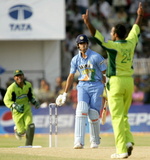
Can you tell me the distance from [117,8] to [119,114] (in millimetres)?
20290

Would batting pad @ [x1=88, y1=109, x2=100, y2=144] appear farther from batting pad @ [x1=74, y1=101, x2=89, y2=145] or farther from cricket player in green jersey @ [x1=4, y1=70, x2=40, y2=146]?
cricket player in green jersey @ [x1=4, y1=70, x2=40, y2=146]

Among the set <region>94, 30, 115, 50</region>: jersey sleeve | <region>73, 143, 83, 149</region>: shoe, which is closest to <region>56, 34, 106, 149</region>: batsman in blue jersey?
<region>73, 143, 83, 149</region>: shoe

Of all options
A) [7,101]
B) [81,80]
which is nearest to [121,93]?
[81,80]

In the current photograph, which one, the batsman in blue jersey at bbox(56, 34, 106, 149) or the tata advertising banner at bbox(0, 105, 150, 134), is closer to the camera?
the batsman in blue jersey at bbox(56, 34, 106, 149)

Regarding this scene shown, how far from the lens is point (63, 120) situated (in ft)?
80.3

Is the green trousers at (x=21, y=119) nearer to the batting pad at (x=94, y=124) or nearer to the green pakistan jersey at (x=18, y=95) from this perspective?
Answer: the green pakistan jersey at (x=18, y=95)

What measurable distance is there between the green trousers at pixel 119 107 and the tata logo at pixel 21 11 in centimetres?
1726

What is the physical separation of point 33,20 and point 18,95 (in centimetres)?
1182

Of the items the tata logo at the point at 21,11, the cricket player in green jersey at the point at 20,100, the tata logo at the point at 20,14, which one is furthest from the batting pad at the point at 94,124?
the tata logo at the point at 21,11

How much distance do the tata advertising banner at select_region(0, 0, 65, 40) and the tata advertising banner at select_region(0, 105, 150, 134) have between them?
453 centimetres

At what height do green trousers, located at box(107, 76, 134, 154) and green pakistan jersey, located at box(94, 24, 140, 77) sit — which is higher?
green pakistan jersey, located at box(94, 24, 140, 77)

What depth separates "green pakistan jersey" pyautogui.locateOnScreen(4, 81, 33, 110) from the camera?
54.7 feet

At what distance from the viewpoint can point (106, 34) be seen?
3000cm

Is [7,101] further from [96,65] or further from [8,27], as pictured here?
[8,27]
